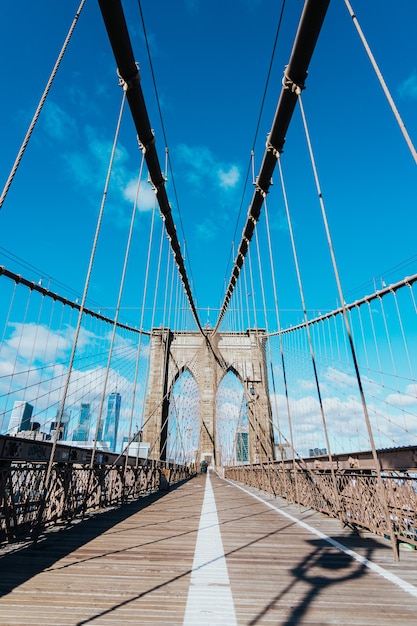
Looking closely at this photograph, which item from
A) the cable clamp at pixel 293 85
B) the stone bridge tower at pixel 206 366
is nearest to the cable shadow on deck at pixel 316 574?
the cable clamp at pixel 293 85

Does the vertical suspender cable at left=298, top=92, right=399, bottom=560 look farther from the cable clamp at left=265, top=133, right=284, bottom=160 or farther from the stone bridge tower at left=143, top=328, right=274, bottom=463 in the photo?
the stone bridge tower at left=143, top=328, right=274, bottom=463

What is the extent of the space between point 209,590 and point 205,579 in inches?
9.7

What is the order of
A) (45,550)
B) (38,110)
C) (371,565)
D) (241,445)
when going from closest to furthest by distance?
1. (371,565)
2. (45,550)
3. (38,110)
4. (241,445)

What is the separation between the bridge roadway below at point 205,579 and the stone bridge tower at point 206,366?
29.8 metres

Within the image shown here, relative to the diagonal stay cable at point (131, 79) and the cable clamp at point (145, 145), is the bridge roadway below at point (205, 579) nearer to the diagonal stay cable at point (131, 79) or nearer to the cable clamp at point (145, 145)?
the diagonal stay cable at point (131, 79)

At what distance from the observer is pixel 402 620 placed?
74.4 inches

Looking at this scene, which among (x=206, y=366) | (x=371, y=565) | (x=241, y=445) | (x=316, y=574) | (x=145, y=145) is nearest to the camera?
(x=316, y=574)

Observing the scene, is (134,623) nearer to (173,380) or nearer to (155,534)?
(155,534)

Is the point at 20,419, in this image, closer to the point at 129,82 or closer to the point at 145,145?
the point at 145,145

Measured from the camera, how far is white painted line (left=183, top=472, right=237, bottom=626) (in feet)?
6.09

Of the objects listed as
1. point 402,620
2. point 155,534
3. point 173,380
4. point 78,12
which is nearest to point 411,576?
point 402,620

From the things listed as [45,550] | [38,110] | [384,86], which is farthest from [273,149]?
[45,550]

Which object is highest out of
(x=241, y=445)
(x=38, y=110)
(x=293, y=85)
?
(x=293, y=85)

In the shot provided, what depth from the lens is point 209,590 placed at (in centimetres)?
226
